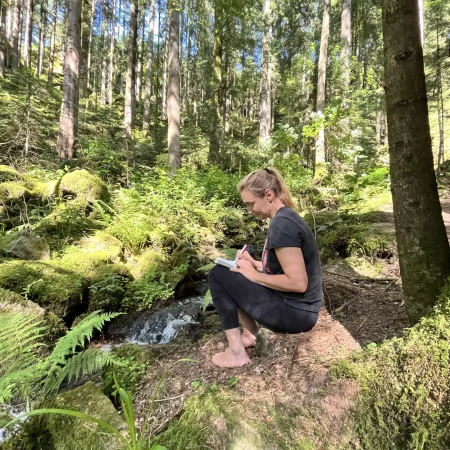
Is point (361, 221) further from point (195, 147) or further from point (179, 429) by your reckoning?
point (195, 147)

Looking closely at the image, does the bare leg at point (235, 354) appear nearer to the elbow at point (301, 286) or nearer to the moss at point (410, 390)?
the elbow at point (301, 286)

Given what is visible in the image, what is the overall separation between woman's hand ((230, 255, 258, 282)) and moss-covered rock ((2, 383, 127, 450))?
116 centimetres

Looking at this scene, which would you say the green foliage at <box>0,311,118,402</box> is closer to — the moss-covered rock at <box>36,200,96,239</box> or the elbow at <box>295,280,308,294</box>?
the elbow at <box>295,280,308,294</box>

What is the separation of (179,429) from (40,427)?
853mm

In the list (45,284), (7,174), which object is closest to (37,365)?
(45,284)

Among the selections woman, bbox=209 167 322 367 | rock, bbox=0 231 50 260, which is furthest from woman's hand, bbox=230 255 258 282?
rock, bbox=0 231 50 260

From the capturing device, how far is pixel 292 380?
2066 mm

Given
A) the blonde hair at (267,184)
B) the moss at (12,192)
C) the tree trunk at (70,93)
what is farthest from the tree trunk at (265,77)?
the blonde hair at (267,184)

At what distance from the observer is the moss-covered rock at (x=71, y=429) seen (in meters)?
1.72

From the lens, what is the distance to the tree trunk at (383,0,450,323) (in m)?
1.82

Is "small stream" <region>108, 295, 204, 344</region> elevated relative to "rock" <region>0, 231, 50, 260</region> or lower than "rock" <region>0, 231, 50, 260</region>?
lower

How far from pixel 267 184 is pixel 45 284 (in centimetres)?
357

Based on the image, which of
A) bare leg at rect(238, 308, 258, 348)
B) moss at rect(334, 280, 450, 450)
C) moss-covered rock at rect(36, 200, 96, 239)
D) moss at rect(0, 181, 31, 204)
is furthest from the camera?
moss at rect(0, 181, 31, 204)

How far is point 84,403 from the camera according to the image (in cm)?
199
